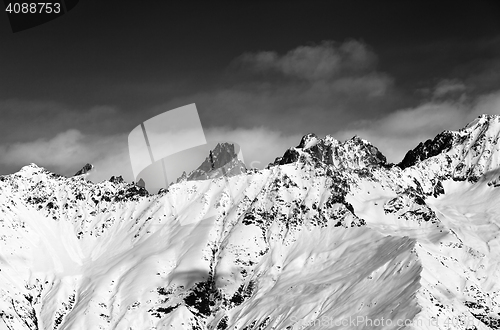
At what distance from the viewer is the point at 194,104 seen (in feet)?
255

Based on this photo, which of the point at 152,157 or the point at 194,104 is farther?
the point at 152,157

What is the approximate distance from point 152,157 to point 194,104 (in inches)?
452

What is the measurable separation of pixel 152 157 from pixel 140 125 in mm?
7805

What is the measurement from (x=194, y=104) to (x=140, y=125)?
7565 millimetres

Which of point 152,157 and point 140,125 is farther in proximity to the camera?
point 152,157

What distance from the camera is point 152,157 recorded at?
84.3 metres

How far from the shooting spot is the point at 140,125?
7769 centimetres
